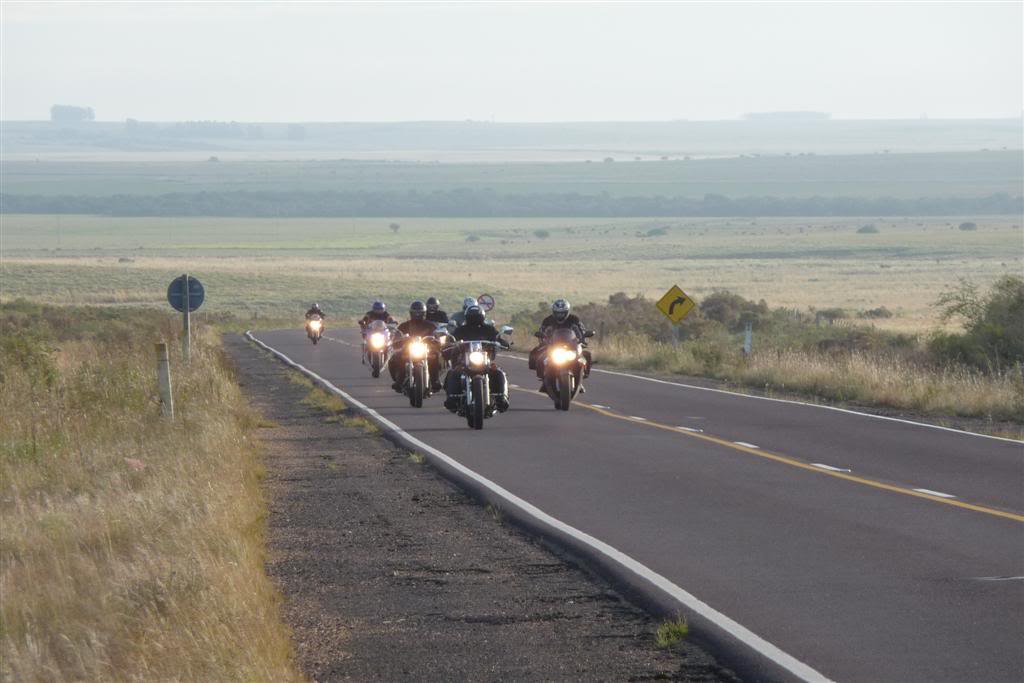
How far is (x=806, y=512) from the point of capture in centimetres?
1316

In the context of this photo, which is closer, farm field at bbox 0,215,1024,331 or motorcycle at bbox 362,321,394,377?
motorcycle at bbox 362,321,394,377

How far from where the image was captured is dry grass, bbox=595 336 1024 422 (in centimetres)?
2306

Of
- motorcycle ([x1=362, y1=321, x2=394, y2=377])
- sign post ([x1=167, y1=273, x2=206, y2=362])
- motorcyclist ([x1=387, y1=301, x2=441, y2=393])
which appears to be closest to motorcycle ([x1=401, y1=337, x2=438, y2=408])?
motorcyclist ([x1=387, y1=301, x2=441, y2=393])

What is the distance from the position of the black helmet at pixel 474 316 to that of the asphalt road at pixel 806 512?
138 centimetres

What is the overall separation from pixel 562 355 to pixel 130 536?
36.5ft

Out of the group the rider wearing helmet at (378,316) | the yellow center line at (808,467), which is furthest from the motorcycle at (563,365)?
the rider wearing helmet at (378,316)

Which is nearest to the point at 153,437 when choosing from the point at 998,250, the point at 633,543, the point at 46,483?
the point at 46,483

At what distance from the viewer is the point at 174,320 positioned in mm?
58469

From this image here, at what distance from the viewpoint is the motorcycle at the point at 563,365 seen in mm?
22531

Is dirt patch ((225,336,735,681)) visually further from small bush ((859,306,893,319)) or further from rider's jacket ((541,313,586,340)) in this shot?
small bush ((859,306,893,319))

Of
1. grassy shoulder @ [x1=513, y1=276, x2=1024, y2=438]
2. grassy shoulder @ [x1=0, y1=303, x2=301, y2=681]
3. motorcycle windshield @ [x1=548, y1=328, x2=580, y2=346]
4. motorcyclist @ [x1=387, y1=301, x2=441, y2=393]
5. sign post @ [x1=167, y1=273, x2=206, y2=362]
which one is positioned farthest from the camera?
sign post @ [x1=167, y1=273, x2=206, y2=362]

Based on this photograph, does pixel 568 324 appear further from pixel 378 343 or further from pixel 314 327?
pixel 314 327

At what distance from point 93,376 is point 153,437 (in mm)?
5410

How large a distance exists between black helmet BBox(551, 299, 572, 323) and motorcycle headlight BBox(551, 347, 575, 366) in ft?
1.80
